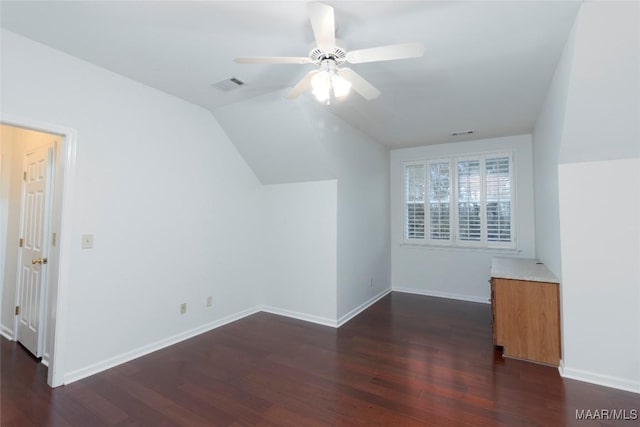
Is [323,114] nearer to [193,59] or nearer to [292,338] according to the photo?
[193,59]

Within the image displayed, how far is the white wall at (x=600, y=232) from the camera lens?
2258 millimetres

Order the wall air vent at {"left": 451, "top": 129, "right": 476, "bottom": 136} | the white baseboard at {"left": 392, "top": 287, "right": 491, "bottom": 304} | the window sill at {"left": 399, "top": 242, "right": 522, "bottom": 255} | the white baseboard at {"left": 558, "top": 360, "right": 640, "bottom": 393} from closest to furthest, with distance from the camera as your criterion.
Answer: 1. the white baseboard at {"left": 558, "top": 360, "right": 640, "bottom": 393}
2. the wall air vent at {"left": 451, "top": 129, "right": 476, "bottom": 136}
3. the window sill at {"left": 399, "top": 242, "right": 522, "bottom": 255}
4. the white baseboard at {"left": 392, "top": 287, "right": 491, "bottom": 304}

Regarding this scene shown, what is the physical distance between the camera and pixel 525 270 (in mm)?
3283

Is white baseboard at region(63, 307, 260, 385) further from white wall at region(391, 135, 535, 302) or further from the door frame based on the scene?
white wall at region(391, 135, 535, 302)

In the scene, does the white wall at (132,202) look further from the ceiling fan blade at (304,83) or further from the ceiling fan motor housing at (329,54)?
the ceiling fan motor housing at (329,54)

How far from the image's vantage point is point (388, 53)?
1807 millimetres

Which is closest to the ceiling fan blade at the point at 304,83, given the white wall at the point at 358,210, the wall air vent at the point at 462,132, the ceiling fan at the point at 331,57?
the ceiling fan at the point at 331,57

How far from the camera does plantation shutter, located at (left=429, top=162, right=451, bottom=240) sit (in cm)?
518

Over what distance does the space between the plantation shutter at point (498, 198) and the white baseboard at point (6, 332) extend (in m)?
6.30

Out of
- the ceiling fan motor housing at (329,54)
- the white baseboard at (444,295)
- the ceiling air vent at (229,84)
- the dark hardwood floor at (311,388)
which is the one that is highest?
the ceiling air vent at (229,84)

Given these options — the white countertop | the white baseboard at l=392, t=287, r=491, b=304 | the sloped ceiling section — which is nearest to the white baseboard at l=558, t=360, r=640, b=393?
the white countertop

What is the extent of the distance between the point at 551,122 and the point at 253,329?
12.8 ft

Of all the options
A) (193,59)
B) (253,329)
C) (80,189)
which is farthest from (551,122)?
(80,189)

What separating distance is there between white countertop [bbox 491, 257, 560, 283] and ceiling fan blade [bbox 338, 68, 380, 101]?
225 centimetres
